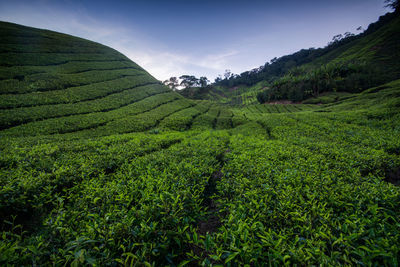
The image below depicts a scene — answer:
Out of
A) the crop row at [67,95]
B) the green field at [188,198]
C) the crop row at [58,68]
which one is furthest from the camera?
the crop row at [58,68]

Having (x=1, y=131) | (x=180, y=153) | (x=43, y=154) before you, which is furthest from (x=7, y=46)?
(x=180, y=153)

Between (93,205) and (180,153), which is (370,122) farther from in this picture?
(93,205)

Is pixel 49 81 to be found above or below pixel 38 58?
below

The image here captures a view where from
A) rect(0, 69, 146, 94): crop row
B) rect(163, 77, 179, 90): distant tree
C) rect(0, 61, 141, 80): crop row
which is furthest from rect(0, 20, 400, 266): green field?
rect(163, 77, 179, 90): distant tree

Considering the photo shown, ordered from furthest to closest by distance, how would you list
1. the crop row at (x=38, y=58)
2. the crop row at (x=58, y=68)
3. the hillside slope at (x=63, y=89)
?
1. the crop row at (x=38, y=58)
2. the crop row at (x=58, y=68)
3. the hillside slope at (x=63, y=89)

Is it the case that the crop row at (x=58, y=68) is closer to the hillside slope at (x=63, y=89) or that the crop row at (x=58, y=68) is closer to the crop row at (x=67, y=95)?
the hillside slope at (x=63, y=89)

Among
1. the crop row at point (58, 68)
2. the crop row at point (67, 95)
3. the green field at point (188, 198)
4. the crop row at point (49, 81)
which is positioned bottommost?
the green field at point (188, 198)

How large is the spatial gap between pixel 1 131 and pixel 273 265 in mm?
20533

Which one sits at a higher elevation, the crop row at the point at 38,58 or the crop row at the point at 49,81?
the crop row at the point at 38,58

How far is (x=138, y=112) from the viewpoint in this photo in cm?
2045

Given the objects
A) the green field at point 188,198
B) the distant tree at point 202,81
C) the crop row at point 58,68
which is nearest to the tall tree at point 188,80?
the distant tree at point 202,81

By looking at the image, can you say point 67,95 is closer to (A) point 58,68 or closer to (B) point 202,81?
(A) point 58,68

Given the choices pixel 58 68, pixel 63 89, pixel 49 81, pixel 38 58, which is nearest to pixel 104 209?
pixel 63 89

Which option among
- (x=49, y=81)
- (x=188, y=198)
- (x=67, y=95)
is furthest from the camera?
(x=49, y=81)
